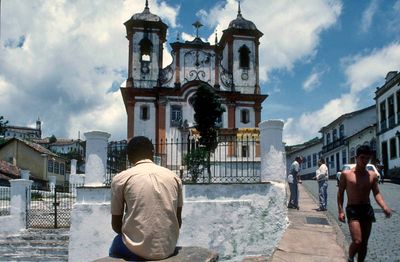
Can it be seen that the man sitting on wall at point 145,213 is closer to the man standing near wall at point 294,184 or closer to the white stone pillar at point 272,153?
the white stone pillar at point 272,153

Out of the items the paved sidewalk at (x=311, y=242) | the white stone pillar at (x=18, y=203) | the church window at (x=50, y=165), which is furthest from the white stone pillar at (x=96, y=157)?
the church window at (x=50, y=165)

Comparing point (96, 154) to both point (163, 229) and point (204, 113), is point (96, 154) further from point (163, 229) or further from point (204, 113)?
point (204, 113)

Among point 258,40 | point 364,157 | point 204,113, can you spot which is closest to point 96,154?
point 364,157

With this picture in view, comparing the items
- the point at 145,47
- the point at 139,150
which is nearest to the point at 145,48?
the point at 145,47

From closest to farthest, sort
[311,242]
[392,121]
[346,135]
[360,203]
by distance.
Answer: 1. [360,203]
2. [311,242]
3. [392,121]
4. [346,135]

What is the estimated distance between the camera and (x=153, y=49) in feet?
115

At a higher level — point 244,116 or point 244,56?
point 244,56

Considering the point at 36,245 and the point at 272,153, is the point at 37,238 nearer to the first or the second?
the point at 36,245

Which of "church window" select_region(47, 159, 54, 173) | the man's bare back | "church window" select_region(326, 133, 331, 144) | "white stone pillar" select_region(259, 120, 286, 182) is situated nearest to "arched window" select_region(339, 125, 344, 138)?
"church window" select_region(326, 133, 331, 144)

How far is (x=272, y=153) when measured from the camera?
9922 millimetres

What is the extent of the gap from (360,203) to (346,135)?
139 feet

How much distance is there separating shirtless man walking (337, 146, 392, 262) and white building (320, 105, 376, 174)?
34856 mm

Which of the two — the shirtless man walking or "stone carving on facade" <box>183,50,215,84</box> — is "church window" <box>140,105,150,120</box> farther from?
the shirtless man walking

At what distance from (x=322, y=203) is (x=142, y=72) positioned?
24.6 m
